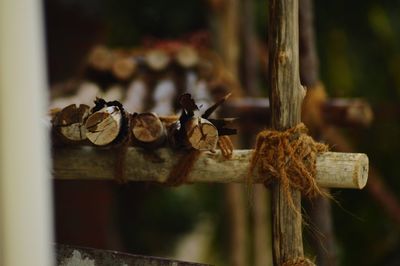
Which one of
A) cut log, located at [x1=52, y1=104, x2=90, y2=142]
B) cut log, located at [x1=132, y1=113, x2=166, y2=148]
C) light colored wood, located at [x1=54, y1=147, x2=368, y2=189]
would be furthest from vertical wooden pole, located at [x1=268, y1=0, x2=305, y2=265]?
cut log, located at [x1=52, y1=104, x2=90, y2=142]

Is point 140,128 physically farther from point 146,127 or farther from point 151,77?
point 151,77

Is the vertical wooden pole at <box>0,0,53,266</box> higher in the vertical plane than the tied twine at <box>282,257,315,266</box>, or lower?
higher

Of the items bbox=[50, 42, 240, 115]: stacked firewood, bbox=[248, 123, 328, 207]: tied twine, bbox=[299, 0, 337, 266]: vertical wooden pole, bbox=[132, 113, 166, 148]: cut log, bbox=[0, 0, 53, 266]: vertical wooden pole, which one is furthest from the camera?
bbox=[50, 42, 240, 115]: stacked firewood

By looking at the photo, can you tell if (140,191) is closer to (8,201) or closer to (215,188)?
(215,188)

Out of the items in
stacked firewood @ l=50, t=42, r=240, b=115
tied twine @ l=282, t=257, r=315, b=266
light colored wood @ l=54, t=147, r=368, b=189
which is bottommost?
tied twine @ l=282, t=257, r=315, b=266

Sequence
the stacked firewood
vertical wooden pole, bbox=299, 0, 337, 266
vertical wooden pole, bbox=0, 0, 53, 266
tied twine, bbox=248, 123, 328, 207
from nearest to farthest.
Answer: vertical wooden pole, bbox=0, 0, 53, 266 < tied twine, bbox=248, 123, 328, 207 < vertical wooden pole, bbox=299, 0, 337, 266 < the stacked firewood

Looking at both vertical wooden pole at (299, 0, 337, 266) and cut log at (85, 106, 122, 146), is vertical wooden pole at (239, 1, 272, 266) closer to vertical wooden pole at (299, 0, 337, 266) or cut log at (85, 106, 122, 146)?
vertical wooden pole at (299, 0, 337, 266)

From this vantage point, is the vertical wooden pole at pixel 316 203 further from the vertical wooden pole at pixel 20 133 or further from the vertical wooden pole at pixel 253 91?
the vertical wooden pole at pixel 20 133
